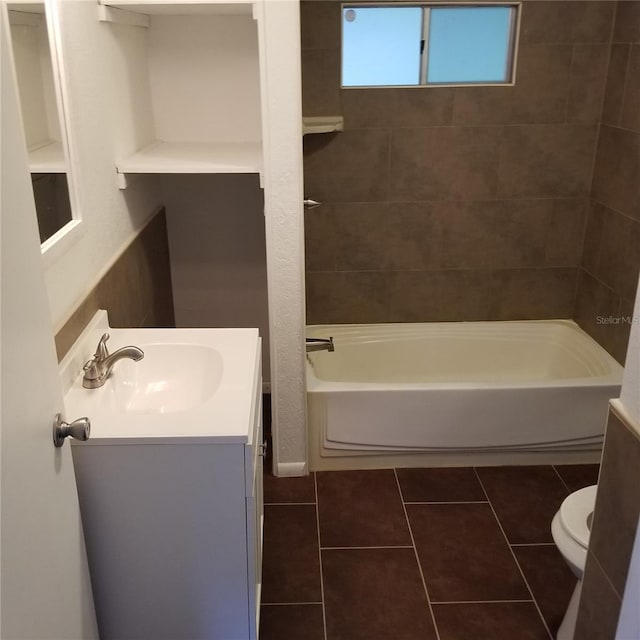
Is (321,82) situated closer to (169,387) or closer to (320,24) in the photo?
(320,24)

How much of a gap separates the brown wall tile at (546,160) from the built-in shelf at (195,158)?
1.18 m

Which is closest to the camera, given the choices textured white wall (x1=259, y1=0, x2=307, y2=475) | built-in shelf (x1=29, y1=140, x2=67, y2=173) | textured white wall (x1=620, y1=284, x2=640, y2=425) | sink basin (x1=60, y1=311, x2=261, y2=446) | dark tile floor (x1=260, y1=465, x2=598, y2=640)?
textured white wall (x1=620, y1=284, x2=640, y2=425)

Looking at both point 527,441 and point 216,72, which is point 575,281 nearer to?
point 527,441

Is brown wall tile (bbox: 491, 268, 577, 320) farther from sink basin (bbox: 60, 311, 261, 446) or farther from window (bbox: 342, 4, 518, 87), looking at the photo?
sink basin (bbox: 60, 311, 261, 446)

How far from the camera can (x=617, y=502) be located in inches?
51.9

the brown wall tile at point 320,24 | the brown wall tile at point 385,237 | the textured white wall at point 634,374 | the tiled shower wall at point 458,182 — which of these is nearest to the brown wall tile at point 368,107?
the tiled shower wall at point 458,182

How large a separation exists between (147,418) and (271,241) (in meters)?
1.06

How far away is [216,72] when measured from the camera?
2.76 m

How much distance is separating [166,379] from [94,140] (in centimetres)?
78

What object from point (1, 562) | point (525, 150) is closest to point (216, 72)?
point (525, 150)

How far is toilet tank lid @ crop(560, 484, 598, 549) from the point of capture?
189 cm

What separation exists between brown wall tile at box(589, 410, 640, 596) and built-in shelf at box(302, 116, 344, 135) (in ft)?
6.14

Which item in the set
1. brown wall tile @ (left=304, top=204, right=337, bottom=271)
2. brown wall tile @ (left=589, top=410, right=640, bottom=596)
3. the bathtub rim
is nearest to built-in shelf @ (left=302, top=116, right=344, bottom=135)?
brown wall tile @ (left=304, top=204, right=337, bottom=271)

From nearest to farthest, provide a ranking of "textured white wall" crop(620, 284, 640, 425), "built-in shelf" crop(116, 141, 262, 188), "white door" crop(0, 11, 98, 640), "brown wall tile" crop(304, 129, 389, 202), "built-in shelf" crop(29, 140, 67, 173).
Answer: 1. "white door" crop(0, 11, 98, 640)
2. "textured white wall" crop(620, 284, 640, 425)
3. "built-in shelf" crop(29, 140, 67, 173)
4. "built-in shelf" crop(116, 141, 262, 188)
5. "brown wall tile" crop(304, 129, 389, 202)
